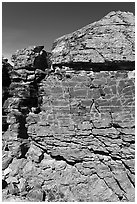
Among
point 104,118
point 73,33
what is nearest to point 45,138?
point 104,118

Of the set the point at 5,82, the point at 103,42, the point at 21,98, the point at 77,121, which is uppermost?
A: the point at 103,42

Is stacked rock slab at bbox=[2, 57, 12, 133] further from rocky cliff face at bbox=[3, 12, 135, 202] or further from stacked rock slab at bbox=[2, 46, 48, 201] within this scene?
rocky cliff face at bbox=[3, 12, 135, 202]

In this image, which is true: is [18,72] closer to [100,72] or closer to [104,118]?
[100,72]

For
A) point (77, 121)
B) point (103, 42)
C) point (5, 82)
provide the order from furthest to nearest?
point (5, 82) → point (77, 121) → point (103, 42)

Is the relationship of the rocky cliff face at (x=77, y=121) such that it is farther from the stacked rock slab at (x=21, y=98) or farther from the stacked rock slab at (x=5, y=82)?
the stacked rock slab at (x=5, y=82)

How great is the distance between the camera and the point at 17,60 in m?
13.4

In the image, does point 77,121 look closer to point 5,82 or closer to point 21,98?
point 21,98

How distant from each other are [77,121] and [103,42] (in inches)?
174

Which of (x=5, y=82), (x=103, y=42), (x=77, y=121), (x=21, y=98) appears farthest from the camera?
(x=5, y=82)

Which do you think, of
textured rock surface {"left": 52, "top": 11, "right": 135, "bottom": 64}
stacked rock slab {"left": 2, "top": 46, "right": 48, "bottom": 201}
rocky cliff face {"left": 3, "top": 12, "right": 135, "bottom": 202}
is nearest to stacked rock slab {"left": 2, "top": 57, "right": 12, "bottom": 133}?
stacked rock slab {"left": 2, "top": 46, "right": 48, "bottom": 201}

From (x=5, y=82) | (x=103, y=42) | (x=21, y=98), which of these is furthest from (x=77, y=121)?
(x=5, y=82)

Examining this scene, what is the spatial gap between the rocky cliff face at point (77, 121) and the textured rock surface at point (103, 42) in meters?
0.05

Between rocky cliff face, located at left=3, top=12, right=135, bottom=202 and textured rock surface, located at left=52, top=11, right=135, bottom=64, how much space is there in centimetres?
5

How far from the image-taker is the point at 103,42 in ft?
38.0
